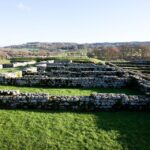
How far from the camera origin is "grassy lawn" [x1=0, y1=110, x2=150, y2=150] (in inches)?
433

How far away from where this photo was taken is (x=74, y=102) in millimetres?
14773

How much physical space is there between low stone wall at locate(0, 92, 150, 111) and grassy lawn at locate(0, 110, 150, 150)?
521 mm

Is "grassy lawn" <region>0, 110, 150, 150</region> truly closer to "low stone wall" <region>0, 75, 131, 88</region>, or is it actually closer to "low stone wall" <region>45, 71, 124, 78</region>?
"low stone wall" <region>0, 75, 131, 88</region>

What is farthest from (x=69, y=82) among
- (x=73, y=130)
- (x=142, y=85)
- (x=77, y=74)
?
(x=73, y=130)

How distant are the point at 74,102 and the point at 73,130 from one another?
108 inches

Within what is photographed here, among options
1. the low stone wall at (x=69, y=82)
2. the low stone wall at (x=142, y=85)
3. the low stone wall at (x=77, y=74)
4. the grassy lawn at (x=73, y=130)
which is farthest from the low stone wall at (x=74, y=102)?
the low stone wall at (x=77, y=74)

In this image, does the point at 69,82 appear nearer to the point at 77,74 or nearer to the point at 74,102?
the point at 77,74

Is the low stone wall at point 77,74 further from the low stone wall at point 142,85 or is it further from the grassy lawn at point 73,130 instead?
the grassy lawn at point 73,130

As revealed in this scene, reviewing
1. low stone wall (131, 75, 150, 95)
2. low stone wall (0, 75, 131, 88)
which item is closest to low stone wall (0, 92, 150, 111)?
low stone wall (131, 75, 150, 95)

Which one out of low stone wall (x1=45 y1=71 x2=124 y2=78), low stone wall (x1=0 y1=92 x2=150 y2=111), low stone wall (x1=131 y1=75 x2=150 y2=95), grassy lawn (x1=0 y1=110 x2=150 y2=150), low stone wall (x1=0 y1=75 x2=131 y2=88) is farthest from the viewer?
low stone wall (x1=45 y1=71 x2=124 y2=78)

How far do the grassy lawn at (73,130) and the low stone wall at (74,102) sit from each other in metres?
0.52

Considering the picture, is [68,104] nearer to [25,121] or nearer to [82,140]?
[25,121]

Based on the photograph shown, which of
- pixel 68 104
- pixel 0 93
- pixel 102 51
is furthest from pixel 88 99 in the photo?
pixel 102 51

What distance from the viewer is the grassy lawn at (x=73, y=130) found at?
11008 millimetres
